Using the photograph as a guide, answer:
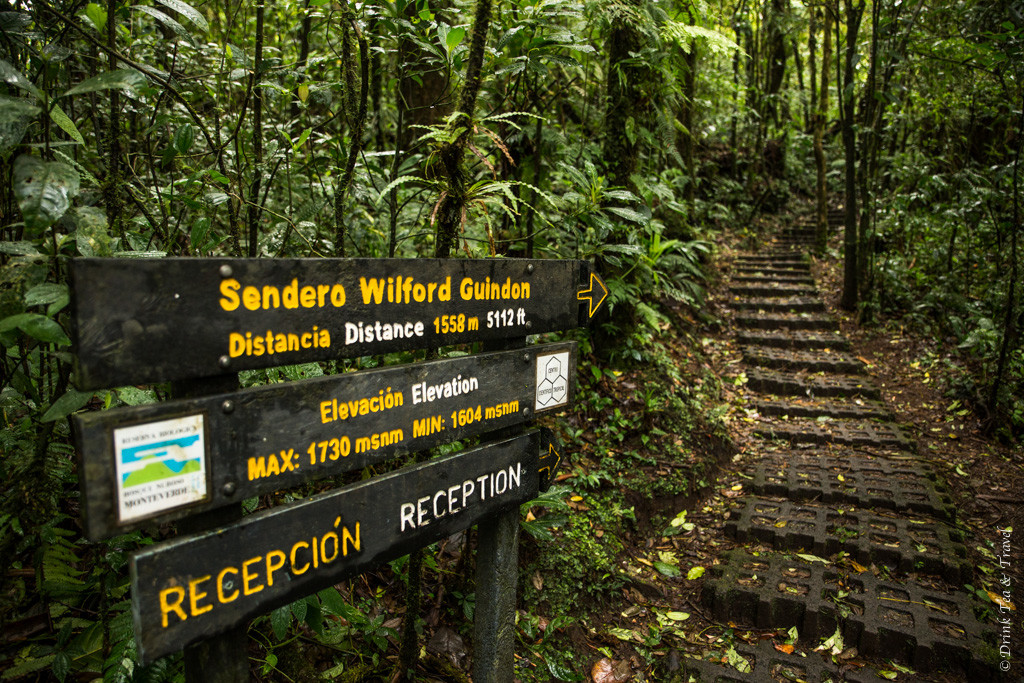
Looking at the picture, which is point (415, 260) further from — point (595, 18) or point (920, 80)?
point (920, 80)

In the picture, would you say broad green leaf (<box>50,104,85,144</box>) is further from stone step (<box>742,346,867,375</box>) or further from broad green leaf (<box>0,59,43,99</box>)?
stone step (<box>742,346,867,375</box>)

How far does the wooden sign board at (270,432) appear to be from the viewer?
1.19 meters

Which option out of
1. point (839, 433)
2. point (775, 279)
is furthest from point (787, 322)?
point (839, 433)

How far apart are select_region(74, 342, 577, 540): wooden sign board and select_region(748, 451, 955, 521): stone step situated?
141 inches

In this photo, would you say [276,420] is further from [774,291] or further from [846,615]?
[774,291]

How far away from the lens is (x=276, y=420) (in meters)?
1.47

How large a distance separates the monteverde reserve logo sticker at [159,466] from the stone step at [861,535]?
3.86 m

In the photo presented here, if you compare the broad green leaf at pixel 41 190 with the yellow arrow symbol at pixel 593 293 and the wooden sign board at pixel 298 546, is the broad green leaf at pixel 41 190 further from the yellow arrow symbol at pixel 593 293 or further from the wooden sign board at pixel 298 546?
the yellow arrow symbol at pixel 593 293

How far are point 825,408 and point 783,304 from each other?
3316mm

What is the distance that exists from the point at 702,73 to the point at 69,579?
13.4m

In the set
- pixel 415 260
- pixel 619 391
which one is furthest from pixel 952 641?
pixel 415 260

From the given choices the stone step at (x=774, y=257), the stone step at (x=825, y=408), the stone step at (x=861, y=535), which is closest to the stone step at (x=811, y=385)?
the stone step at (x=825, y=408)

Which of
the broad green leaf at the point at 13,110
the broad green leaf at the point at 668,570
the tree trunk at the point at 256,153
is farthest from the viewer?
the broad green leaf at the point at 668,570

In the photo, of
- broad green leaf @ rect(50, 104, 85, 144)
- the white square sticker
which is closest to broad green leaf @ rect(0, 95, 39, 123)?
broad green leaf @ rect(50, 104, 85, 144)
